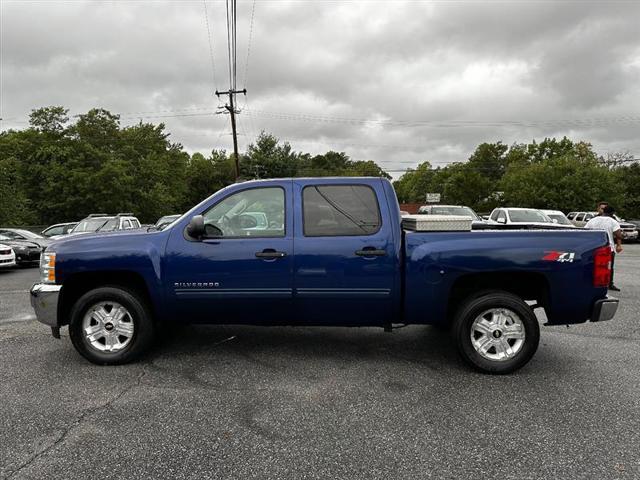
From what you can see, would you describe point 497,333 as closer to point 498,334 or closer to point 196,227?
point 498,334

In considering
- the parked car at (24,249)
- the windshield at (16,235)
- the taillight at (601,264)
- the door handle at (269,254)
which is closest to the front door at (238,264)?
the door handle at (269,254)

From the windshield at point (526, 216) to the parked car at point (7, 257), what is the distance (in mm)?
16375

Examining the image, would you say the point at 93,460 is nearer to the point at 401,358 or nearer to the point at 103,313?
the point at 103,313

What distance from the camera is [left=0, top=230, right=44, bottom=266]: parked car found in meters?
13.9

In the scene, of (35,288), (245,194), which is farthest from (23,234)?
(245,194)

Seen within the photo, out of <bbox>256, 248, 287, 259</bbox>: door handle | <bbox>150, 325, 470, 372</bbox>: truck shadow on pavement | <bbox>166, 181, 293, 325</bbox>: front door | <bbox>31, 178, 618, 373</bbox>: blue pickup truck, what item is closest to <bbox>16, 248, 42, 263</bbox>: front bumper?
<bbox>150, 325, 470, 372</bbox>: truck shadow on pavement

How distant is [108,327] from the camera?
4.49 meters

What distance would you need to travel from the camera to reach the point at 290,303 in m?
4.28

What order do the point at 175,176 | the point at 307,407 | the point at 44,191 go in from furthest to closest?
the point at 175,176
the point at 44,191
the point at 307,407

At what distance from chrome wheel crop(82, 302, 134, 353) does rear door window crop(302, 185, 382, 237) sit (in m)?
2.03

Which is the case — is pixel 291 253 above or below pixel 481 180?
below

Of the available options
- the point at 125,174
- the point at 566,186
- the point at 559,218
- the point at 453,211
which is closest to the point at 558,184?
the point at 566,186

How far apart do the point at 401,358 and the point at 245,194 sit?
2.32m

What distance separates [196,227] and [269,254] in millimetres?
717
